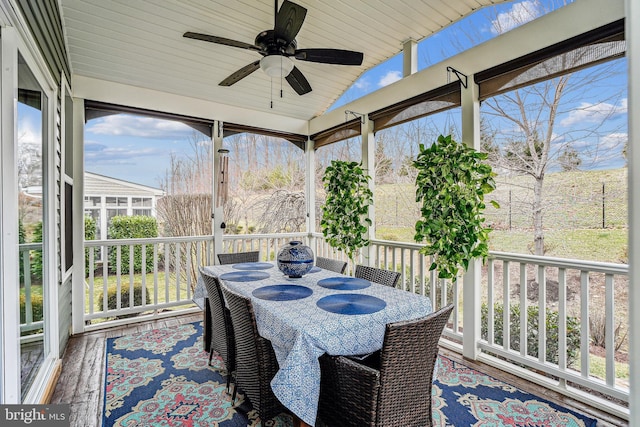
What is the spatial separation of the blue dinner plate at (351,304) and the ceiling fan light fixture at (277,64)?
6.12 feet

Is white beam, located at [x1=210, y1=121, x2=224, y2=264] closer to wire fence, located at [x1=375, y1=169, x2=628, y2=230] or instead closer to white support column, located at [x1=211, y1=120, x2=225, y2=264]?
white support column, located at [x1=211, y1=120, x2=225, y2=264]

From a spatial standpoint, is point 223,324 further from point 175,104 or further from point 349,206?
point 175,104

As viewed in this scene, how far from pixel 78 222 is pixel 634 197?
4.47 metres

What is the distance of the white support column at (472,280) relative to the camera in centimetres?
296

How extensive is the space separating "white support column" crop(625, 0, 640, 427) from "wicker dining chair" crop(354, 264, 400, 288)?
2.07 meters

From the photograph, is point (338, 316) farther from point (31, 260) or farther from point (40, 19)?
Result: point (40, 19)

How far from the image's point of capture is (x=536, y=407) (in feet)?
7.27

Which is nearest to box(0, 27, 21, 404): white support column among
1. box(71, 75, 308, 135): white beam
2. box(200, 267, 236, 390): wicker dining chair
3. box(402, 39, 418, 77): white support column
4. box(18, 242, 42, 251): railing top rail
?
box(18, 242, 42, 251): railing top rail

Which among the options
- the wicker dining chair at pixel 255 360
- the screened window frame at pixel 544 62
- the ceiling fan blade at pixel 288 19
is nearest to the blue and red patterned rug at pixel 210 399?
the wicker dining chair at pixel 255 360

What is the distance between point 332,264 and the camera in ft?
10.7

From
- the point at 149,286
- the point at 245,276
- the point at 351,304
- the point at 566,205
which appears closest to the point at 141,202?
the point at 149,286

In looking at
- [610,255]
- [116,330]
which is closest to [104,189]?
[116,330]

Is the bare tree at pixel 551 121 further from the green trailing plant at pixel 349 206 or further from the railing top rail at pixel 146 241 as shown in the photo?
the railing top rail at pixel 146 241

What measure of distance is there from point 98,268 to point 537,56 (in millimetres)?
5016
